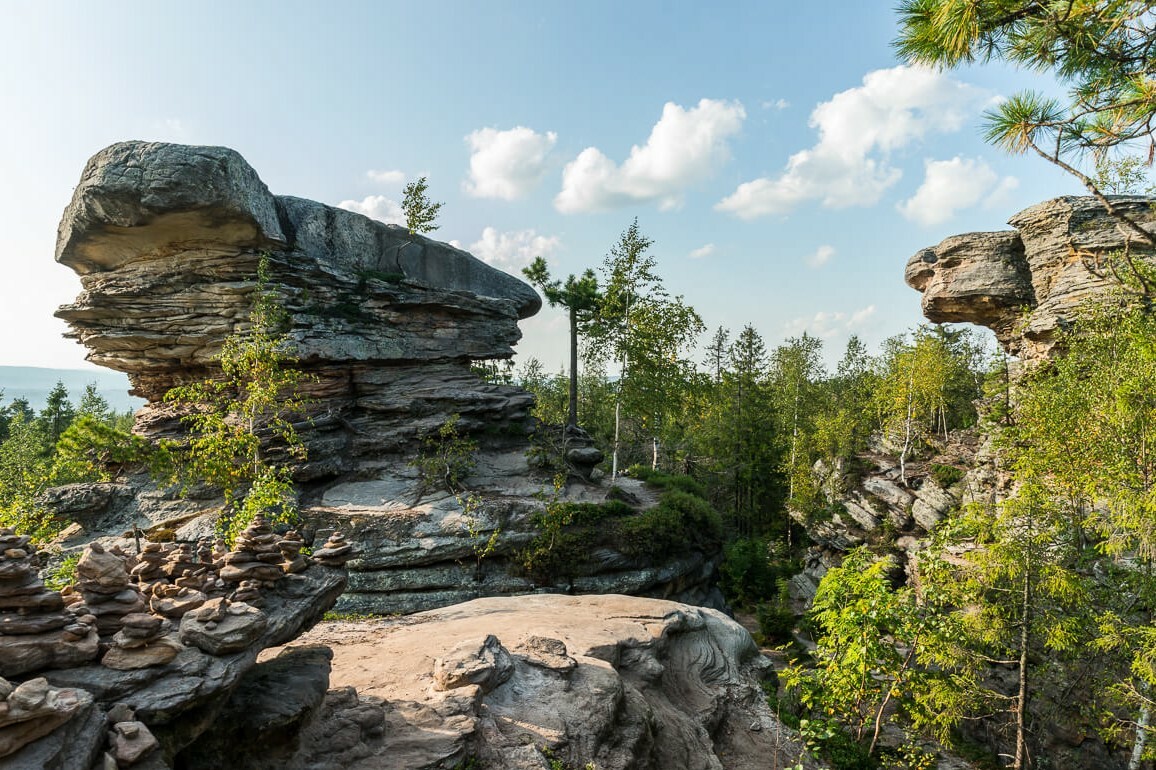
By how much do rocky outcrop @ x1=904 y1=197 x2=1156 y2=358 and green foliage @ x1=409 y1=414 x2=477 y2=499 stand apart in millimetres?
20356

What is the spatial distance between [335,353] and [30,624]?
1760cm

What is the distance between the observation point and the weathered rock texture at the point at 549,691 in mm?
5688

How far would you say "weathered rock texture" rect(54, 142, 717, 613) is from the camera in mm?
16078

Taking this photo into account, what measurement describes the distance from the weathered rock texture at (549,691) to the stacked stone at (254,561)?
5.51ft

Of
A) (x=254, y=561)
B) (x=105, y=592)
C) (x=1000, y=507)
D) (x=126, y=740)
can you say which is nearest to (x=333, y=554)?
(x=254, y=561)

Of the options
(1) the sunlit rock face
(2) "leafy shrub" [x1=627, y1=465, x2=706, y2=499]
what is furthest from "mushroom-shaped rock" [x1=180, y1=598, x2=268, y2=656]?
(2) "leafy shrub" [x1=627, y1=465, x2=706, y2=499]

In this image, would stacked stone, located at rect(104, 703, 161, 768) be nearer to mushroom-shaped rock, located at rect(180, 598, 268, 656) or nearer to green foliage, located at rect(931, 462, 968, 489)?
mushroom-shaped rock, located at rect(180, 598, 268, 656)

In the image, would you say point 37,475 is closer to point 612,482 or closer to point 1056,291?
point 612,482

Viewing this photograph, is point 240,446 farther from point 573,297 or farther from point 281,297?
point 573,297

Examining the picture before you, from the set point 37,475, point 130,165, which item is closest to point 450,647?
point 37,475

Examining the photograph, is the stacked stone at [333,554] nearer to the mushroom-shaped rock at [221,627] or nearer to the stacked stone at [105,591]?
the mushroom-shaped rock at [221,627]

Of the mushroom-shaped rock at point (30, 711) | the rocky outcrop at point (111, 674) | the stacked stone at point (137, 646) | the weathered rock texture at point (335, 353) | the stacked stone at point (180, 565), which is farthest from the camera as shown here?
the weathered rock texture at point (335, 353)

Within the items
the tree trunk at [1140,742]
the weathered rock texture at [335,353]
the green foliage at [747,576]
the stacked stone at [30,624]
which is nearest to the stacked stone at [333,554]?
the stacked stone at [30,624]

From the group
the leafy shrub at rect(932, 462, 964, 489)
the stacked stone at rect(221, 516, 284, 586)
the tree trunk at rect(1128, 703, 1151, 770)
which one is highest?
the stacked stone at rect(221, 516, 284, 586)
